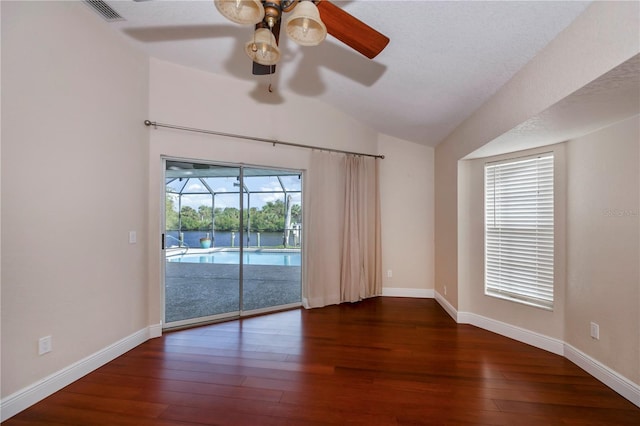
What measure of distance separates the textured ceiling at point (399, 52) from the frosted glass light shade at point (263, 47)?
0.62 metres

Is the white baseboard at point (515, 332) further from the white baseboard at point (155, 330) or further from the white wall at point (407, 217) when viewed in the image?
the white baseboard at point (155, 330)

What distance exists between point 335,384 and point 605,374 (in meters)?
2.15

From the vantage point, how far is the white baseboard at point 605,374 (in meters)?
1.99

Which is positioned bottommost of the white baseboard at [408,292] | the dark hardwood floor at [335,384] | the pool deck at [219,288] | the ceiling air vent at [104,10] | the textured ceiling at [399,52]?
the dark hardwood floor at [335,384]

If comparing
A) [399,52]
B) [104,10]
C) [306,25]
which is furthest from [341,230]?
[104,10]

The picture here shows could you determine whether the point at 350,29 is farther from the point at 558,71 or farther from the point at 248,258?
the point at 248,258

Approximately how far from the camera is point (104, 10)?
2316 mm

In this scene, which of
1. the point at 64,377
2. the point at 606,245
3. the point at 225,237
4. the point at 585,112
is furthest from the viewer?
the point at 225,237

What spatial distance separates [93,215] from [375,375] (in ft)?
9.13

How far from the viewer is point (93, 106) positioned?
241 cm

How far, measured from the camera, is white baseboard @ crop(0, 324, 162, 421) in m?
1.82

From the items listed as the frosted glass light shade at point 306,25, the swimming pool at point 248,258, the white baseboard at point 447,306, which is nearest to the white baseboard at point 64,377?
the swimming pool at point 248,258

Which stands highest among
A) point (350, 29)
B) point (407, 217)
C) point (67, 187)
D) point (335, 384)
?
point (350, 29)

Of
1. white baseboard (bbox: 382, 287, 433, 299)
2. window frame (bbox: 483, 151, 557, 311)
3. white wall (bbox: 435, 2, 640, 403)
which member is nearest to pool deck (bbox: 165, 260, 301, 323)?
white baseboard (bbox: 382, 287, 433, 299)
